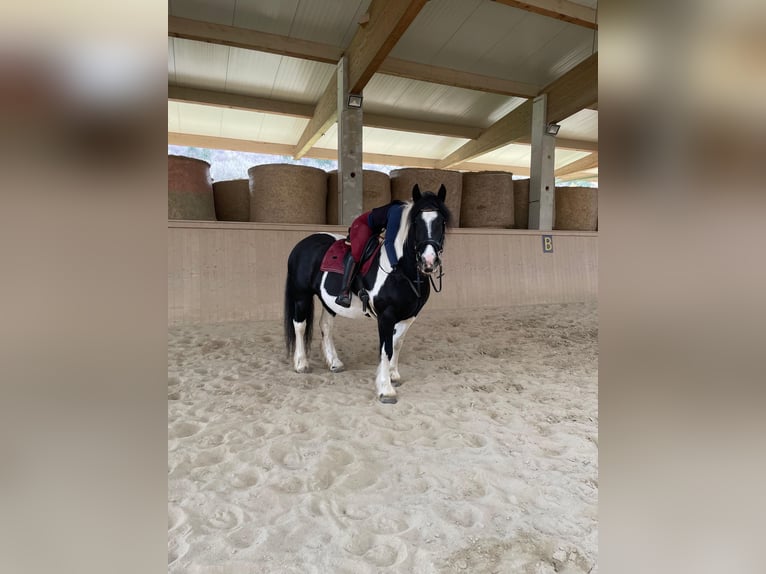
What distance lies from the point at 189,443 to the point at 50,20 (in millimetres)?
1717

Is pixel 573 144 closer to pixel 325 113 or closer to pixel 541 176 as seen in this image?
pixel 541 176

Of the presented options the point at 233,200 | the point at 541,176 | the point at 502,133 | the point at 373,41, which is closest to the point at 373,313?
the point at 233,200

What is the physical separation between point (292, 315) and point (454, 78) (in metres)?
4.41

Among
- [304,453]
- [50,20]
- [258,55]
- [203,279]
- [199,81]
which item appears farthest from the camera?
[199,81]

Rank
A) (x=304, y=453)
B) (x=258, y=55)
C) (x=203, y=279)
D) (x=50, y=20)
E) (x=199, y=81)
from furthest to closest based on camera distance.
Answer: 1. (x=199, y=81)
2. (x=258, y=55)
3. (x=203, y=279)
4. (x=304, y=453)
5. (x=50, y=20)

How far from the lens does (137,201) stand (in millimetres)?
250

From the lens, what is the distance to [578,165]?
10250 millimetres

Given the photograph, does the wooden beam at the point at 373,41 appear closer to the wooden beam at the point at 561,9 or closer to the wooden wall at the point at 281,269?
the wooden beam at the point at 561,9

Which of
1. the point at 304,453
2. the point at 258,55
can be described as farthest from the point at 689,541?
the point at 258,55

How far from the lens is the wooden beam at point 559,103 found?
16.6ft

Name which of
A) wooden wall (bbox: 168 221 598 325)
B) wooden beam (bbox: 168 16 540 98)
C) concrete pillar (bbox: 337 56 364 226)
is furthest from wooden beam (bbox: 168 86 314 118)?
wooden wall (bbox: 168 221 598 325)

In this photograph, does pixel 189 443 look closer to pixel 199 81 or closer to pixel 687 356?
pixel 687 356

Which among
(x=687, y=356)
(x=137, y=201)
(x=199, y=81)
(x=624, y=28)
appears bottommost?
(x=687, y=356)

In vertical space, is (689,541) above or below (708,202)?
below
